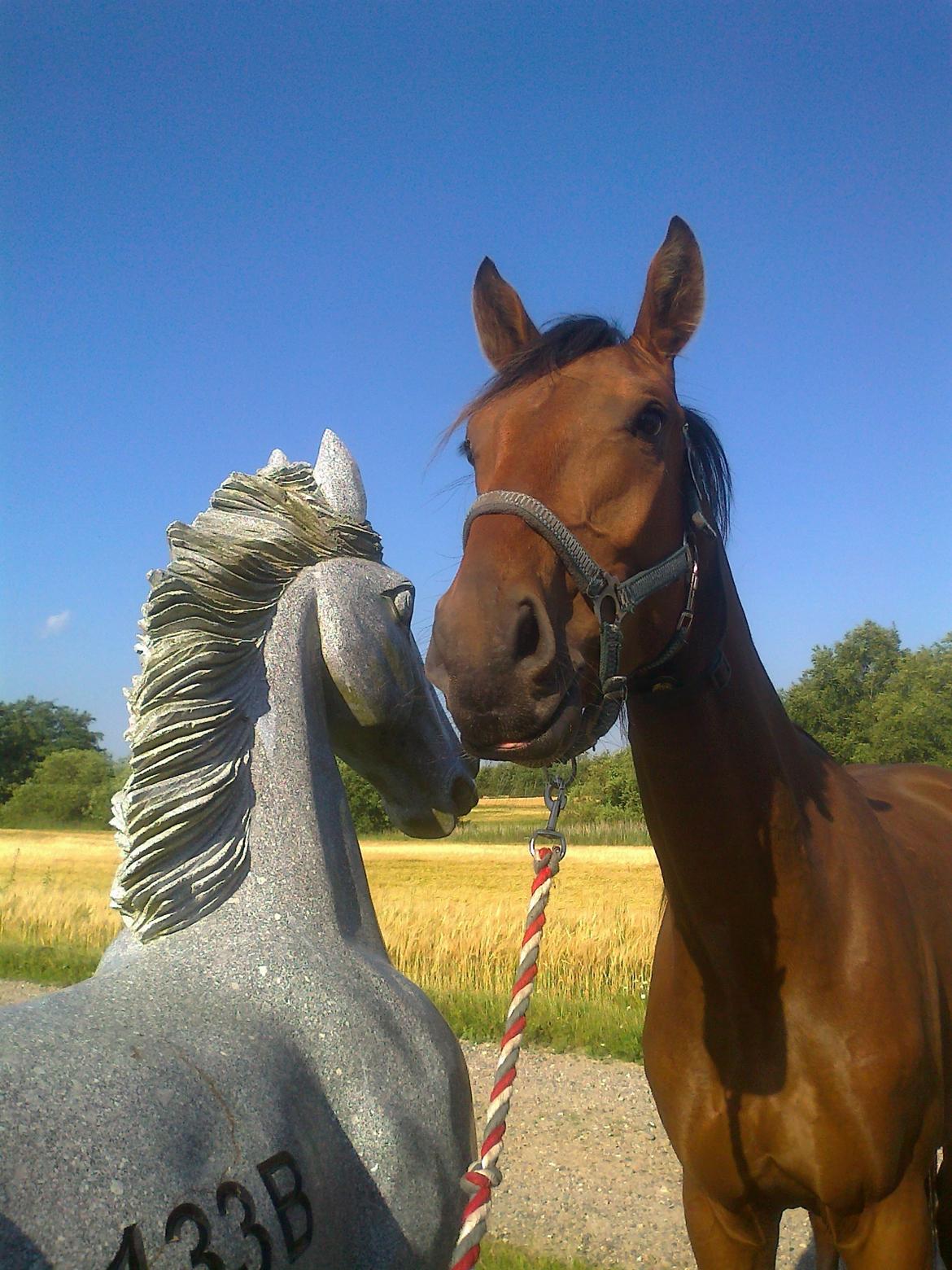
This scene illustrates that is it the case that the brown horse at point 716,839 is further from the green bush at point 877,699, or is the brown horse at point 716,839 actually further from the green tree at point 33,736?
the green tree at point 33,736

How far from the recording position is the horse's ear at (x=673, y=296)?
226 cm

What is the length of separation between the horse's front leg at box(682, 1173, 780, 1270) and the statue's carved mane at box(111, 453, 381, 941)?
5.59 ft

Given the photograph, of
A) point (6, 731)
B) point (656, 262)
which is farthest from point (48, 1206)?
point (6, 731)

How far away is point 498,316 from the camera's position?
2506 mm

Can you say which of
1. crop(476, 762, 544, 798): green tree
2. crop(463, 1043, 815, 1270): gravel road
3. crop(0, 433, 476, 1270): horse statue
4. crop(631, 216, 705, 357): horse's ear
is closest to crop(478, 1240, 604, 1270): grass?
crop(463, 1043, 815, 1270): gravel road

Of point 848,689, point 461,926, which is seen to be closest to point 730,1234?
point 461,926

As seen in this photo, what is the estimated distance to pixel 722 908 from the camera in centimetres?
235

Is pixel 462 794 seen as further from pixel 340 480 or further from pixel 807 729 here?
pixel 807 729

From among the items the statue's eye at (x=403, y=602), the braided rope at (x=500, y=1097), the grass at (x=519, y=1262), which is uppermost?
the statue's eye at (x=403, y=602)

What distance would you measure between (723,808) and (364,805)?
25132mm

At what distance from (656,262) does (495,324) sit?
1.54 feet

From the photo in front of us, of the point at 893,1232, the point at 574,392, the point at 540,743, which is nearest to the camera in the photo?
the point at 540,743

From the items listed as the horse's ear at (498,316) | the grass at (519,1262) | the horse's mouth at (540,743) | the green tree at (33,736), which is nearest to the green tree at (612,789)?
the green tree at (33,736)

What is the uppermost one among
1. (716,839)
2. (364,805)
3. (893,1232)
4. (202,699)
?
(202,699)
